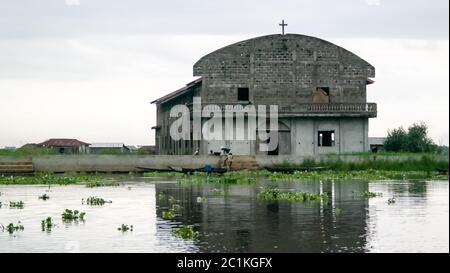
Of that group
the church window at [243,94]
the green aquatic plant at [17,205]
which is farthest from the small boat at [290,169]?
the green aquatic plant at [17,205]

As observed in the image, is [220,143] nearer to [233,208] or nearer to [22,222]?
[233,208]

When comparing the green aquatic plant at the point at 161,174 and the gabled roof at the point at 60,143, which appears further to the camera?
the gabled roof at the point at 60,143

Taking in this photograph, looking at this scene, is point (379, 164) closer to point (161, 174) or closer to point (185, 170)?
point (185, 170)

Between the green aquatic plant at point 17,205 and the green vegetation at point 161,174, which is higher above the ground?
the green vegetation at point 161,174

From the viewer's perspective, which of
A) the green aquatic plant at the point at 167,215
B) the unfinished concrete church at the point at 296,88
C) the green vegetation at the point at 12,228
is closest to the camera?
the green vegetation at the point at 12,228

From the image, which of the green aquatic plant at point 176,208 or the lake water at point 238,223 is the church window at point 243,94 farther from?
the green aquatic plant at point 176,208

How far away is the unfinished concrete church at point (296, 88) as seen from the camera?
201 feet

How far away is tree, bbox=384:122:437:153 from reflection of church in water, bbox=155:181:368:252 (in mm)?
46547

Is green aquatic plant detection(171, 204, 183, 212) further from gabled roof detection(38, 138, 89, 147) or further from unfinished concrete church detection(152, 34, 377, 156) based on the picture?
gabled roof detection(38, 138, 89, 147)

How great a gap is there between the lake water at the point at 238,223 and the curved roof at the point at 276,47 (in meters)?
31.1

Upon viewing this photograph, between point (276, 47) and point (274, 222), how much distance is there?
4302 centimetres

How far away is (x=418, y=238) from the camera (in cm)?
1738

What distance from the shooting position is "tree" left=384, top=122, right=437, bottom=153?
3004 inches
